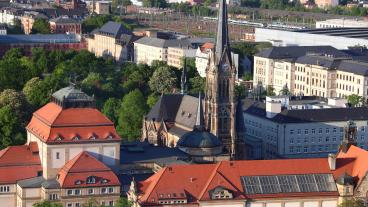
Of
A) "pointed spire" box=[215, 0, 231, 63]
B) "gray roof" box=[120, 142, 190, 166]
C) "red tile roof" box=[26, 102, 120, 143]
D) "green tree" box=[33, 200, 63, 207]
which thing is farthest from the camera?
"pointed spire" box=[215, 0, 231, 63]

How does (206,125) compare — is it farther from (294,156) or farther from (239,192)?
(239,192)

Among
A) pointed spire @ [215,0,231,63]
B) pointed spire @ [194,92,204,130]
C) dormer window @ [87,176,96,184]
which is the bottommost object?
dormer window @ [87,176,96,184]

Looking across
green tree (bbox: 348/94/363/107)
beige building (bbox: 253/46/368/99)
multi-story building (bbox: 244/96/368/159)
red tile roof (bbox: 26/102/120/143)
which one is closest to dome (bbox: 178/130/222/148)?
red tile roof (bbox: 26/102/120/143)

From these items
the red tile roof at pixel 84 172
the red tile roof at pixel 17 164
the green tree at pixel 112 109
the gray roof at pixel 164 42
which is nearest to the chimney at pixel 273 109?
the green tree at pixel 112 109

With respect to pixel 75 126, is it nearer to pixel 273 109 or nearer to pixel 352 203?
pixel 352 203

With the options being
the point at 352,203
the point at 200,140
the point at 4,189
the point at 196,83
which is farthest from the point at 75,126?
the point at 196,83

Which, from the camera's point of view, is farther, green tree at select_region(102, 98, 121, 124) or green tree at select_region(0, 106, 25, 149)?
green tree at select_region(102, 98, 121, 124)

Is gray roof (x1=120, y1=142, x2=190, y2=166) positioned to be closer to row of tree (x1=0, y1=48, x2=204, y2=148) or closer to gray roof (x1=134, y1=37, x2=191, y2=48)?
row of tree (x1=0, y1=48, x2=204, y2=148)
